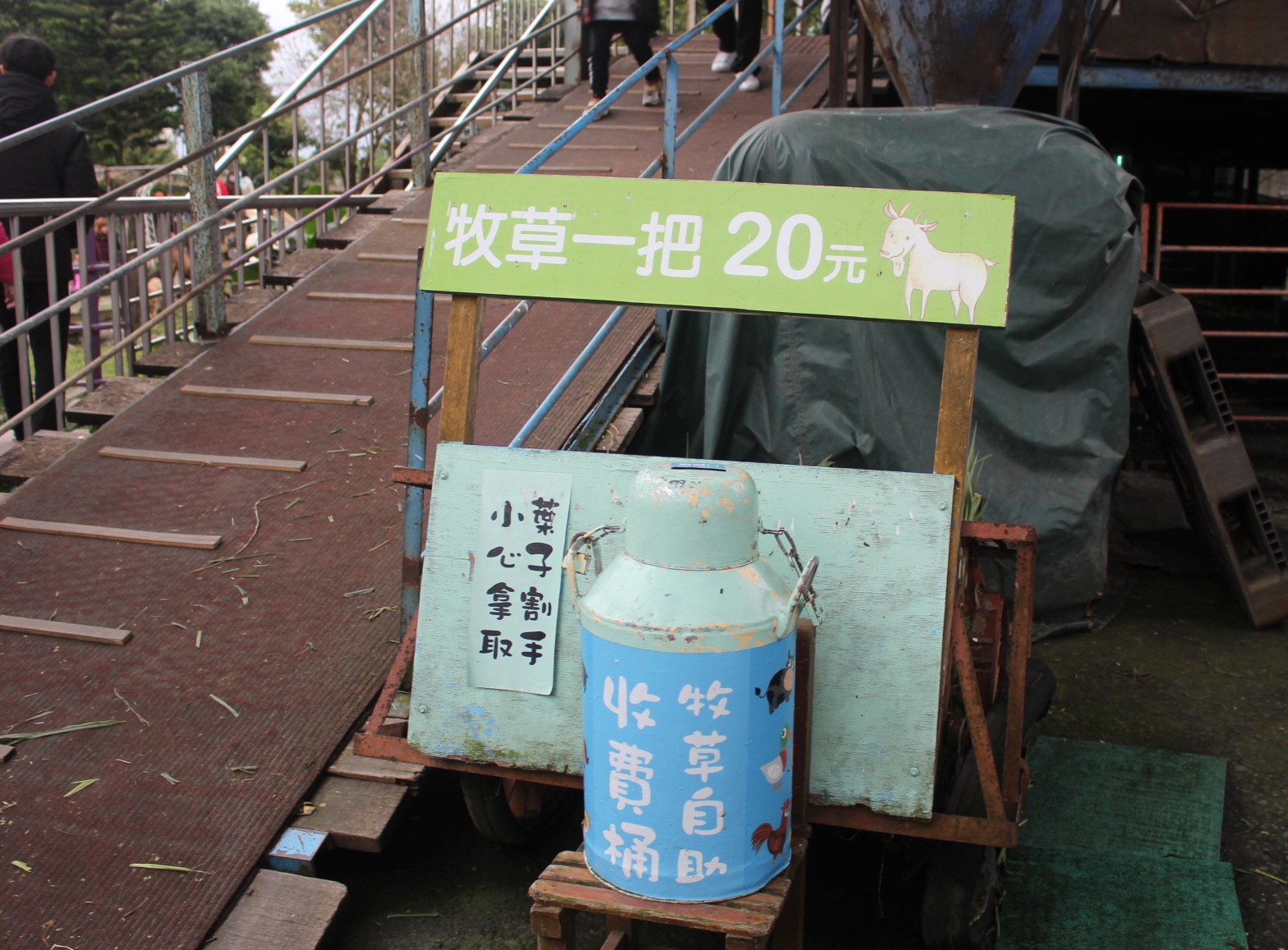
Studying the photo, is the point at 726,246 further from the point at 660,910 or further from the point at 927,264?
the point at 660,910

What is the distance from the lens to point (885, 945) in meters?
2.93

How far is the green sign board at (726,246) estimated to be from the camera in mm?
2449

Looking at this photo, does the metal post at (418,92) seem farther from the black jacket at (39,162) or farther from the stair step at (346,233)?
the black jacket at (39,162)

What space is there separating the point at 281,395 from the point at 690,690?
346 centimetres

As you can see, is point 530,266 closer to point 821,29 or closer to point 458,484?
point 458,484

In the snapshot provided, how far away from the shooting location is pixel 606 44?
8.47m

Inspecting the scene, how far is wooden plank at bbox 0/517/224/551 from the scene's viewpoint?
3984 millimetres

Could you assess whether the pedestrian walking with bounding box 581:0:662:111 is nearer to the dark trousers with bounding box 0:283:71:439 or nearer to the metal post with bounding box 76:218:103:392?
the metal post with bounding box 76:218:103:392

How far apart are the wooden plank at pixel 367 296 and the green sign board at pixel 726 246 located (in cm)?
309

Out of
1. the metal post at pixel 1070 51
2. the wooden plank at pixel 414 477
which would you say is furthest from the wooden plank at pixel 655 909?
the metal post at pixel 1070 51

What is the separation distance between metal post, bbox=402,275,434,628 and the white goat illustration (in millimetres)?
1380

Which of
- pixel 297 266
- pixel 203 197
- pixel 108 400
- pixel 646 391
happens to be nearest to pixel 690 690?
pixel 646 391

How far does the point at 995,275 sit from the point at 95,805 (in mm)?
2707

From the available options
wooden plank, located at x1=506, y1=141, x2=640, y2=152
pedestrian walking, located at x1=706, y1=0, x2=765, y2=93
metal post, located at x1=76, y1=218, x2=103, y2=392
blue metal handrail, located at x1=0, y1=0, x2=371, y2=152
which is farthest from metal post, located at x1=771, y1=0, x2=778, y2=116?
metal post, located at x1=76, y1=218, x2=103, y2=392
